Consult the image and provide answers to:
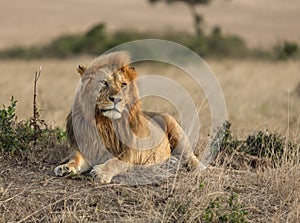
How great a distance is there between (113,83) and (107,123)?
350mm

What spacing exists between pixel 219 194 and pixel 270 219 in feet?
1.45

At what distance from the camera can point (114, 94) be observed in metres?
5.45

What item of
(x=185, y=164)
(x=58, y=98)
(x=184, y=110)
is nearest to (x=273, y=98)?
(x=58, y=98)

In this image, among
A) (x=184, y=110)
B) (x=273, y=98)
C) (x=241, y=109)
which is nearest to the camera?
(x=184, y=110)

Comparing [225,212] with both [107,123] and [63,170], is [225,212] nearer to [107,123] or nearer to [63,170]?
[107,123]

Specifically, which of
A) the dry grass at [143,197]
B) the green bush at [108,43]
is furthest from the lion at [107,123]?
the green bush at [108,43]

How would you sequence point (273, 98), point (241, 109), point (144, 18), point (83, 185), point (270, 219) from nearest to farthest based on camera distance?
point (270, 219) → point (83, 185) → point (241, 109) → point (273, 98) → point (144, 18)

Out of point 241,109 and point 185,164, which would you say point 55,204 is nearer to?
point 185,164

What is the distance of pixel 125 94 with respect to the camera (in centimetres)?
558

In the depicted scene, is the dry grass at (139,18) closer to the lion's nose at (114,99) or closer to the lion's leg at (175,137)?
the lion's leg at (175,137)

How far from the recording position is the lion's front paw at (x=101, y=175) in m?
5.51

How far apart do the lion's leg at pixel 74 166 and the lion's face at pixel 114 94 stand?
0.47 meters

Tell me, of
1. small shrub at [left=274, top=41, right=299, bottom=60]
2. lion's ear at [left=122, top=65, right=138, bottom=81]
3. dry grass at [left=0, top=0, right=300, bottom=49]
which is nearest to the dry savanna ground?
lion's ear at [left=122, top=65, right=138, bottom=81]

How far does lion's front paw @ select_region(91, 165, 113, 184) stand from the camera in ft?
18.1
